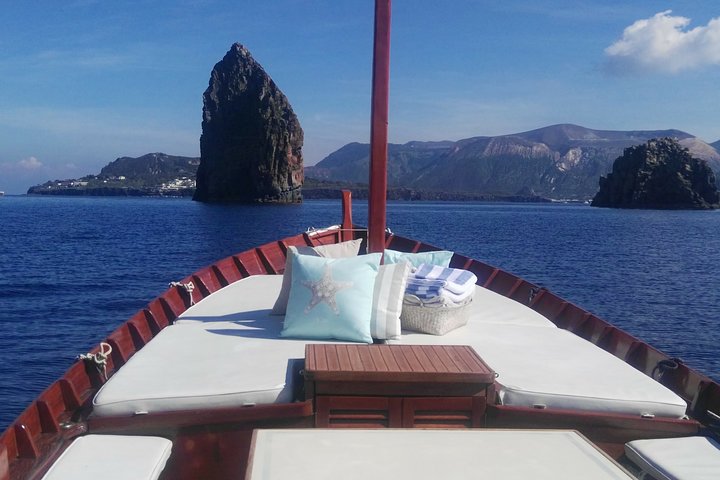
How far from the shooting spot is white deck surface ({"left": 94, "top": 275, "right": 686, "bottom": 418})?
423 centimetres

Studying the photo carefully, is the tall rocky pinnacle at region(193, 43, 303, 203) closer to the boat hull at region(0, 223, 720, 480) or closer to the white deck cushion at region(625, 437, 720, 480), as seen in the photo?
the boat hull at region(0, 223, 720, 480)

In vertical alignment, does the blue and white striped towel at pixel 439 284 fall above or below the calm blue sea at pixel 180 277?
above

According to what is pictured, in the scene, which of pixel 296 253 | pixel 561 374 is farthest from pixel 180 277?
pixel 561 374

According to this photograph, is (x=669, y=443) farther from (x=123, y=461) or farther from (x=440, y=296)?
(x=123, y=461)

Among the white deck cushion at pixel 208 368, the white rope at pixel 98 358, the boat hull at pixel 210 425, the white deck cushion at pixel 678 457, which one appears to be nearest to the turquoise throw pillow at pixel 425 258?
the white deck cushion at pixel 208 368

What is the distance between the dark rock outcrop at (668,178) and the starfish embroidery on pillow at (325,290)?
6228 inches

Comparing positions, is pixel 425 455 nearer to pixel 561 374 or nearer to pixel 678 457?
pixel 678 457

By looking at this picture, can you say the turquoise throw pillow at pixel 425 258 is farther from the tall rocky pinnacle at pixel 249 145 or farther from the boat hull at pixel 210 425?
the tall rocky pinnacle at pixel 249 145

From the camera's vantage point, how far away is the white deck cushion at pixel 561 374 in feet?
14.2

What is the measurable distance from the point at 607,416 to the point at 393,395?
1350 mm

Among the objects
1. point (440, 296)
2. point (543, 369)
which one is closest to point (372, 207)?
point (440, 296)

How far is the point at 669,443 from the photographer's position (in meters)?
3.98

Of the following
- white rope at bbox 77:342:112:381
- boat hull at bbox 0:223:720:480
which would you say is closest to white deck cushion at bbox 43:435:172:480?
boat hull at bbox 0:223:720:480

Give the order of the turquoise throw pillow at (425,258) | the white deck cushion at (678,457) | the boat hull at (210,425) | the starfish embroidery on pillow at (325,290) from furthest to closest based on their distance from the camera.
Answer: the turquoise throw pillow at (425,258), the starfish embroidery on pillow at (325,290), the boat hull at (210,425), the white deck cushion at (678,457)
